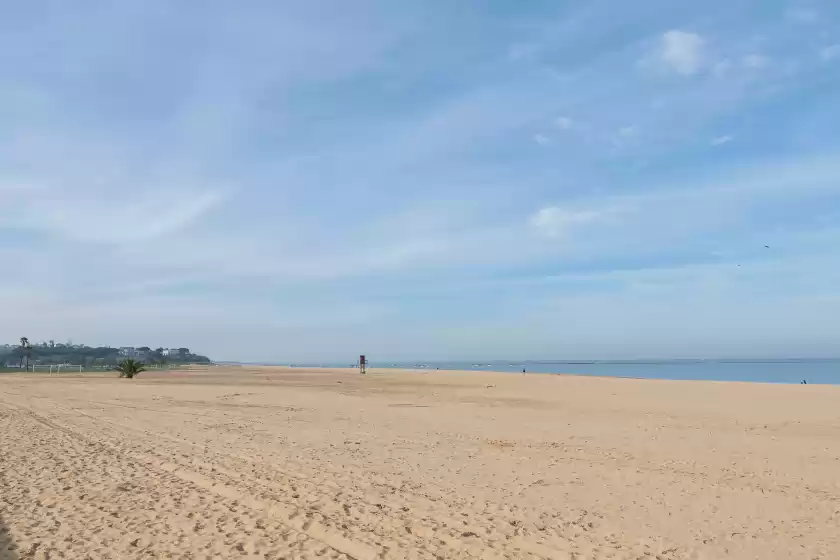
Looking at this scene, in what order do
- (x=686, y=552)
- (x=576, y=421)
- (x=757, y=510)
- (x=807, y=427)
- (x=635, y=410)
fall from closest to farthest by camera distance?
(x=686, y=552)
(x=757, y=510)
(x=807, y=427)
(x=576, y=421)
(x=635, y=410)

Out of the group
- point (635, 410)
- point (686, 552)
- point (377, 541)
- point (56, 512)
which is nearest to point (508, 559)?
point (377, 541)

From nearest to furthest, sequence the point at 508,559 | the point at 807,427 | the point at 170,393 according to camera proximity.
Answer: the point at 508,559, the point at 807,427, the point at 170,393

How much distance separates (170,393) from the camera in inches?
1125

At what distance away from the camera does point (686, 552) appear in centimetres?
672

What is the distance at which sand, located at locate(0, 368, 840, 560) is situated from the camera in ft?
22.2

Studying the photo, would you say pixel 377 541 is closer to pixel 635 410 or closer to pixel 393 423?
pixel 393 423

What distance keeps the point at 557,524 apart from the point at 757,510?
3337mm

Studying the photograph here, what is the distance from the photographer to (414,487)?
9.34 m

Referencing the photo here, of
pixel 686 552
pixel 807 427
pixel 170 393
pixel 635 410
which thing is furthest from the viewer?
pixel 170 393

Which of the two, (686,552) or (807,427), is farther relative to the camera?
(807,427)

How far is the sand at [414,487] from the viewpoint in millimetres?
6762

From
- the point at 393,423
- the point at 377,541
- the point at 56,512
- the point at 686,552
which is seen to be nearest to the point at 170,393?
the point at 393,423

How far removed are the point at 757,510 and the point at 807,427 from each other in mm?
10781

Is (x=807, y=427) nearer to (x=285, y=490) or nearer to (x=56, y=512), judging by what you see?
(x=285, y=490)
